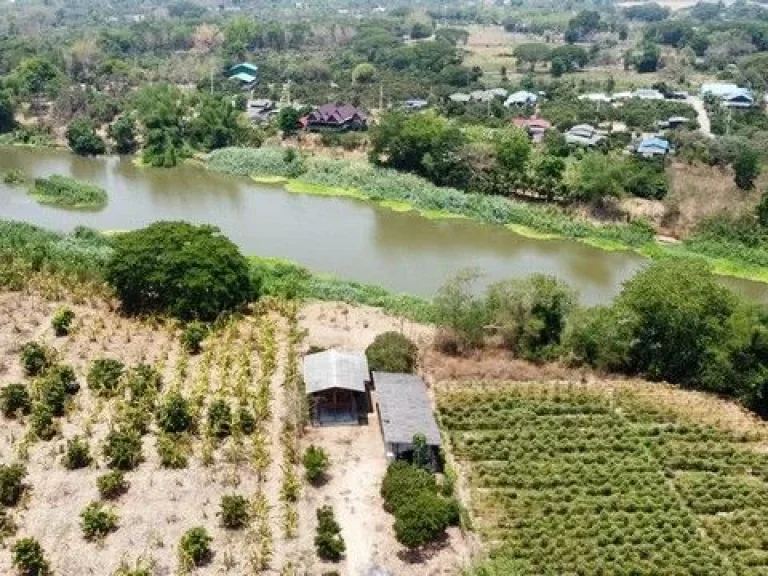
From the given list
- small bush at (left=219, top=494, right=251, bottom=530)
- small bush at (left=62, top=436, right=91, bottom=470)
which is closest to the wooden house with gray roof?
small bush at (left=219, top=494, right=251, bottom=530)

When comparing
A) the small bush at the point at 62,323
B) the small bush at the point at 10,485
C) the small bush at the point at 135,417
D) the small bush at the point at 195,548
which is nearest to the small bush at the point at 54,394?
the small bush at the point at 135,417

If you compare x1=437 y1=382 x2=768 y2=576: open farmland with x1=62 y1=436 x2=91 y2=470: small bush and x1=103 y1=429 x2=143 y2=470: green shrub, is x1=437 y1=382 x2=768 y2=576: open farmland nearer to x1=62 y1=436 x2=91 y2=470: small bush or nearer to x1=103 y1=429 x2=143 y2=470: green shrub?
x1=103 y1=429 x2=143 y2=470: green shrub

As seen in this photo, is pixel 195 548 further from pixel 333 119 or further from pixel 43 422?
pixel 333 119

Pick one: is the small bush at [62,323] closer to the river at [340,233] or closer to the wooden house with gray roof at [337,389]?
the wooden house with gray roof at [337,389]

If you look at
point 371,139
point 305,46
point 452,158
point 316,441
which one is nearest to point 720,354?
point 316,441

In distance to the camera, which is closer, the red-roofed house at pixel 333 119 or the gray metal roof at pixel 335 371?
the gray metal roof at pixel 335 371
